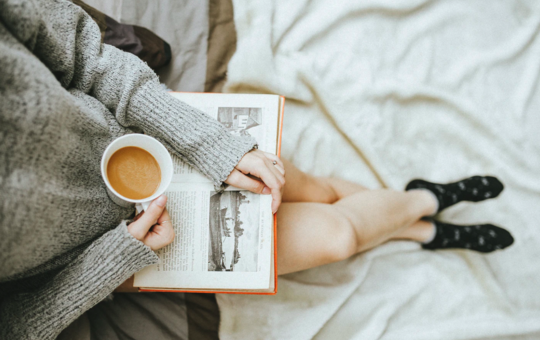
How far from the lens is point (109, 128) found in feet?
1.88

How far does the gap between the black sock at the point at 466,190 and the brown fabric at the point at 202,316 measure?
1.98 feet

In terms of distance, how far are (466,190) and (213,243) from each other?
2.25ft

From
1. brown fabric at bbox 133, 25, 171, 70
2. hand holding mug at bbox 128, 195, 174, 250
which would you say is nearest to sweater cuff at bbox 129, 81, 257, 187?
hand holding mug at bbox 128, 195, 174, 250

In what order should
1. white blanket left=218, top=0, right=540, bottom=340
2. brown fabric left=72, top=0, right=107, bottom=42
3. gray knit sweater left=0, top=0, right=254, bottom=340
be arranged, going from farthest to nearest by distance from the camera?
white blanket left=218, top=0, right=540, bottom=340 < brown fabric left=72, top=0, right=107, bottom=42 < gray knit sweater left=0, top=0, right=254, bottom=340

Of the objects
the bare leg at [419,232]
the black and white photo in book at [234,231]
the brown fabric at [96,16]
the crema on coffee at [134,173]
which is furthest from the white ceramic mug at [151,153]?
the bare leg at [419,232]

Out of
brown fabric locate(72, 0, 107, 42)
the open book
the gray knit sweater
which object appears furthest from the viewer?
brown fabric locate(72, 0, 107, 42)

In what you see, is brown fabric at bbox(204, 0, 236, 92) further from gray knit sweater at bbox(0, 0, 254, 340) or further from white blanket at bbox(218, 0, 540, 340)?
gray knit sweater at bbox(0, 0, 254, 340)

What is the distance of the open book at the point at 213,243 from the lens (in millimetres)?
616

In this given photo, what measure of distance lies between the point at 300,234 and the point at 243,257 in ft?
0.44

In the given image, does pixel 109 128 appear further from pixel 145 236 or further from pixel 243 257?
pixel 243 257

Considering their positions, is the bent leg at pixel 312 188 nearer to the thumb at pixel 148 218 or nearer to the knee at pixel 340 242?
the knee at pixel 340 242

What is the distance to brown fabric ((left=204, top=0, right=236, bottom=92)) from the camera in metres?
0.88

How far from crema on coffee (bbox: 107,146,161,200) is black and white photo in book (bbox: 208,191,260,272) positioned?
0.40ft

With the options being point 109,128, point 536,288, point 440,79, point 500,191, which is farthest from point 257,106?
point 536,288
